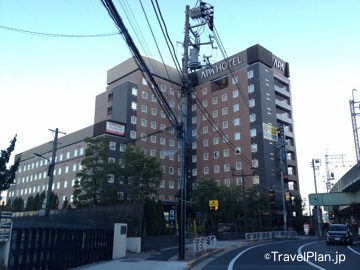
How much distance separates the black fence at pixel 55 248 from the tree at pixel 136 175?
28235mm

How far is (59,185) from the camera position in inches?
2995

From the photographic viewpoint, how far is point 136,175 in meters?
45.0

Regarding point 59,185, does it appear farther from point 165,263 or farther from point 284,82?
point 165,263

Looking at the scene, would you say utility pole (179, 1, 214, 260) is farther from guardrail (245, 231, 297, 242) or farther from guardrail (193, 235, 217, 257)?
guardrail (245, 231, 297, 242)

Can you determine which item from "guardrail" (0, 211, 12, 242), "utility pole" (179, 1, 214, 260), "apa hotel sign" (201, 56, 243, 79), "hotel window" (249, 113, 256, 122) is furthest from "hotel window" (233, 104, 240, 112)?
"guardrail" (0, 211, 12, 242)

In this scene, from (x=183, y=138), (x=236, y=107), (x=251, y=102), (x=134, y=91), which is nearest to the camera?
(x=183, y=138)

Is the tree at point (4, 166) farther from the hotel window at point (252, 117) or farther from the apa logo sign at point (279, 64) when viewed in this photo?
the apa logo sign at point (279, 64)

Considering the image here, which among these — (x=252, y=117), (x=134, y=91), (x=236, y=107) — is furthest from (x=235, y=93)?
(x=134, y=91)

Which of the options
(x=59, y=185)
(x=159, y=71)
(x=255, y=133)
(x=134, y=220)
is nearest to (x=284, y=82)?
(x=255, y=133)

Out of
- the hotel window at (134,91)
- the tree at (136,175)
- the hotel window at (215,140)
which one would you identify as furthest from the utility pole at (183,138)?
the hotel window at (215,140)

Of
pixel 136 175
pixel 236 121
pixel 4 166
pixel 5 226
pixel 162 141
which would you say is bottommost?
pixel 5 226

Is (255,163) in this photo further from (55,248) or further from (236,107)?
(55,248)

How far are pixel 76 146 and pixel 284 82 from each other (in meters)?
46.8

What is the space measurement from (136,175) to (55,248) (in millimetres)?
33263
